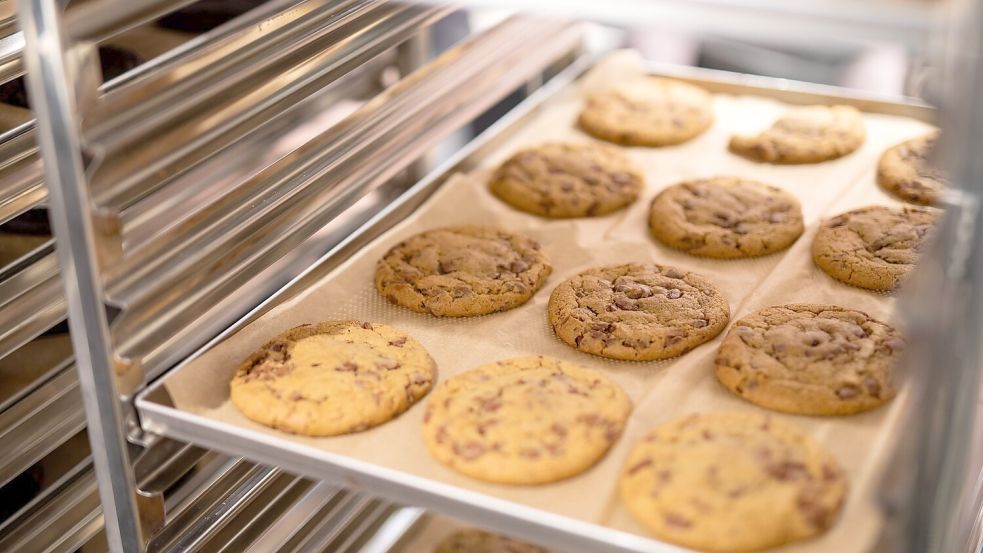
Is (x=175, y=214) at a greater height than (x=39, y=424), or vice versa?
(x=175, y=214)

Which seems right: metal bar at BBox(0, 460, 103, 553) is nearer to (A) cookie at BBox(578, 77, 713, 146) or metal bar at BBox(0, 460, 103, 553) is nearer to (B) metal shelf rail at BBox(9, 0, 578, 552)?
(B) metal shelf rail at BBox(9, 0, 578, 552)

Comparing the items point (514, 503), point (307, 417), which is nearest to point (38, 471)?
point (307, 417)

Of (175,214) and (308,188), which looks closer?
(175,214)

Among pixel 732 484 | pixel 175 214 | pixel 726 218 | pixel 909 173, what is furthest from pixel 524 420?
pixel 909 173

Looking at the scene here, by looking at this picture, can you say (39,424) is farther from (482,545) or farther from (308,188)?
(482,545)

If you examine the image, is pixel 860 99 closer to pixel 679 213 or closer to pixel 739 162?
pixel 739 162

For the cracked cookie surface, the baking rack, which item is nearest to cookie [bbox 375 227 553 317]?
the baking rack
